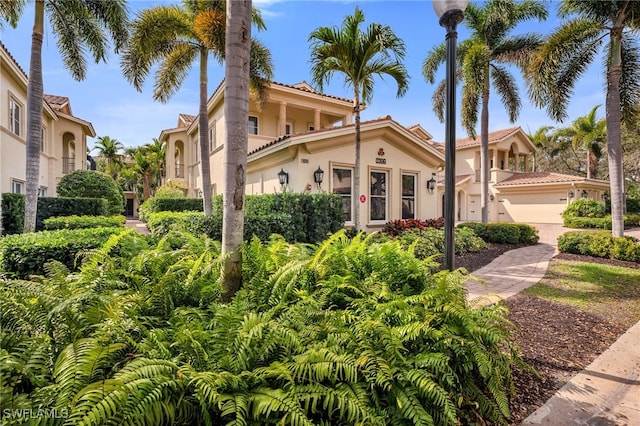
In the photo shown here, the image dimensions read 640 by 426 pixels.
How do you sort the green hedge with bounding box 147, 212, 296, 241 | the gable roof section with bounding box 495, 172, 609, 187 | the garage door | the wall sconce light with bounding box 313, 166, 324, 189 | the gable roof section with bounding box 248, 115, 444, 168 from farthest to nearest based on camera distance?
1. the garage door
2. the gable roof section with bounding box 495, 172, 609, 187
3. the wall sconce light with bounding box 313, 166, 324, 189
4. the gable roof section with bounding box 248, 115, 444, 168
5. the green hedge with bounding box 147, 212, 296, 241

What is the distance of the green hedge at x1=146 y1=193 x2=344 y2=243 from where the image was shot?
7719 millimetres

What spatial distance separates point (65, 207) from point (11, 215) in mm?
2567

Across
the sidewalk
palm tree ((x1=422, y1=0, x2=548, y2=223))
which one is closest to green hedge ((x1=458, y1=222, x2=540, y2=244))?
palm tree ((x1=422, y1=0, x2=548, y2=223))

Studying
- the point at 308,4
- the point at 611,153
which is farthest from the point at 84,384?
the point at 611,153

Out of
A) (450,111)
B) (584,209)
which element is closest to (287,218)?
(450,111)

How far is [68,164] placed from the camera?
2194 cm

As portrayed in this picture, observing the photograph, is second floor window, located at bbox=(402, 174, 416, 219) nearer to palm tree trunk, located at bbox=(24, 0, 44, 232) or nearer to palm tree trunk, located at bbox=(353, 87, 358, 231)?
palm tree trunk, located at bbox=(353, 87, 358, 231)

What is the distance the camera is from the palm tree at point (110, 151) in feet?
130

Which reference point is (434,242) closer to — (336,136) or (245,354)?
(336,136)

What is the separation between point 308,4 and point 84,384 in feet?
20.7

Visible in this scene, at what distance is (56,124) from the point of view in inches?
789

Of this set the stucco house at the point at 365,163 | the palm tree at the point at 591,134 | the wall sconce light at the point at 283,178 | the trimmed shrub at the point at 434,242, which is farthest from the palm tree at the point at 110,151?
the palm tree at the point at 591,134

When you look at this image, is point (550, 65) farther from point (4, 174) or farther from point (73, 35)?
point (4, 174)

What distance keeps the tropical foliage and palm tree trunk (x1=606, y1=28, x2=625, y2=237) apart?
Result: 10.8 metres
